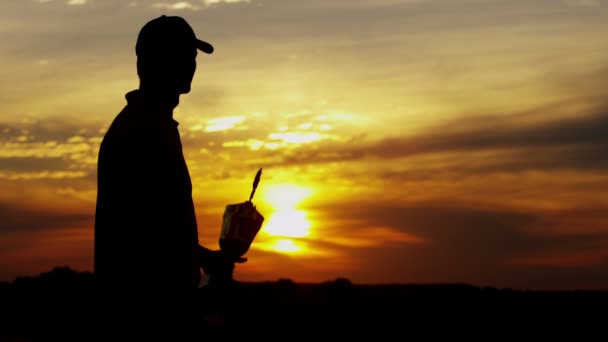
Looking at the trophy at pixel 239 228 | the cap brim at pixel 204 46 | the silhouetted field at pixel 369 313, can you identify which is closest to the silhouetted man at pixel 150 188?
the cap brim at pixel 204 46

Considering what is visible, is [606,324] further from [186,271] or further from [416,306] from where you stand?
[186,271]

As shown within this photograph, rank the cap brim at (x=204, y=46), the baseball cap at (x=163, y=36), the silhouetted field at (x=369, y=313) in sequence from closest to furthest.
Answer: the baseball cap at (x=163, y=36) < the cap brim at (x=204, y=46) < the silhouetted field at (x=369, y=313)

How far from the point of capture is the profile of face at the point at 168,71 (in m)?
6.99

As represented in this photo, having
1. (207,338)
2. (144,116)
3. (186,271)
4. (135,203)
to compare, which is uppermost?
(144,116)

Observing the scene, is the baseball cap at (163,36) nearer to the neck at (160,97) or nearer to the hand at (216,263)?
the neck at (160,97)

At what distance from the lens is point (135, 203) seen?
6.66 meters

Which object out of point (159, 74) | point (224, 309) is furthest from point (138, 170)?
point (224, 309)

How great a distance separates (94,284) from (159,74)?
150 centimetres

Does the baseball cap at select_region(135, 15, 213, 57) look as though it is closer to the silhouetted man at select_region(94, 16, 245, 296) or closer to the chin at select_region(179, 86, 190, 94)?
the silhouetted man at select_region(94, 16, 245, 296)

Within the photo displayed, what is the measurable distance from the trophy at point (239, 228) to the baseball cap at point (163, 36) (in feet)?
4.28

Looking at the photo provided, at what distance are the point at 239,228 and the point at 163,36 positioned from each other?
1535 millimetres

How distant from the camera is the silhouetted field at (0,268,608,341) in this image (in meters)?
20.1

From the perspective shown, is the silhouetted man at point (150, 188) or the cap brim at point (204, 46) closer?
the silhouetted man at point (150, 188)

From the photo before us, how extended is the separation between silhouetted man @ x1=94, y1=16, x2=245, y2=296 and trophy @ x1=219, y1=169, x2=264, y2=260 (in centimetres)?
47
